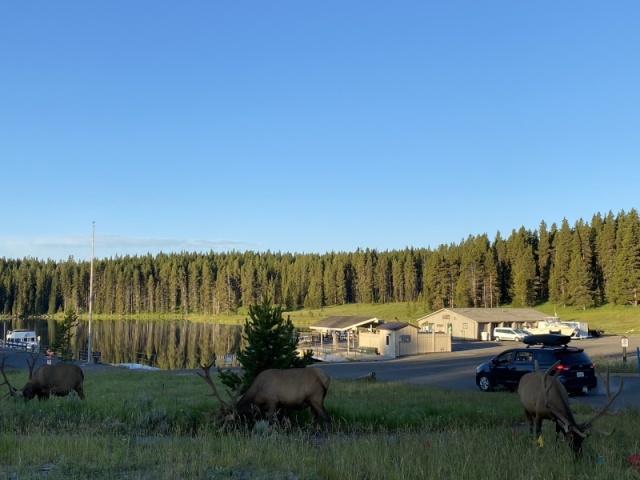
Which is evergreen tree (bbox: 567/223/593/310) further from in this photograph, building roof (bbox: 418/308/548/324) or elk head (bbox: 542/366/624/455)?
elk head (bbox: 542/366/624/455)

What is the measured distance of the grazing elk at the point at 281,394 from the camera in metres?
12.5

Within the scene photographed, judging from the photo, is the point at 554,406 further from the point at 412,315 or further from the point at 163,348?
the point at 412,315

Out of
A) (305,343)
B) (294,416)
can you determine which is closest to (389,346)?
(305,343)

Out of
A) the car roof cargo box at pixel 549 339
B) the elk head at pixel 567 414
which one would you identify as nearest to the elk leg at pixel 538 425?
the elk head at pixel 567 414

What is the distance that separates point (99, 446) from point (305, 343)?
190 ft

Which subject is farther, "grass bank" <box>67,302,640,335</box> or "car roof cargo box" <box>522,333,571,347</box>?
"grass bank" <box>67,302,640,335</box>

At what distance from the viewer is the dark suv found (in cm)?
2288

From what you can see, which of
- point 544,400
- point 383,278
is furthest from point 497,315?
point 383,278

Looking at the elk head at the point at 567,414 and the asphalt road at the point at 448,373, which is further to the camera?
the asphalt road at the point at 448,373

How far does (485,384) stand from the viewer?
25578 millimetres

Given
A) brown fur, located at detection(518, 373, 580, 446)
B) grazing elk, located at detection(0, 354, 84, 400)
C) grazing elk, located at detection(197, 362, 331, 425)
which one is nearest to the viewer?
brown fur, located at detection(518, 373, 580, 446)

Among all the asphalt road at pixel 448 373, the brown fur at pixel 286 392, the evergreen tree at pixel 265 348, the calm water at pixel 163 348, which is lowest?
the calm water at pixel 163 348

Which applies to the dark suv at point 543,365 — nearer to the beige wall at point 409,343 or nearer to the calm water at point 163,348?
the beige wall at point 409,343

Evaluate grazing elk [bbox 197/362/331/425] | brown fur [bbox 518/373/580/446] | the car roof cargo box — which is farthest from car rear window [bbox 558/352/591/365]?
grazing elk [bbox 197/362/331/425]
